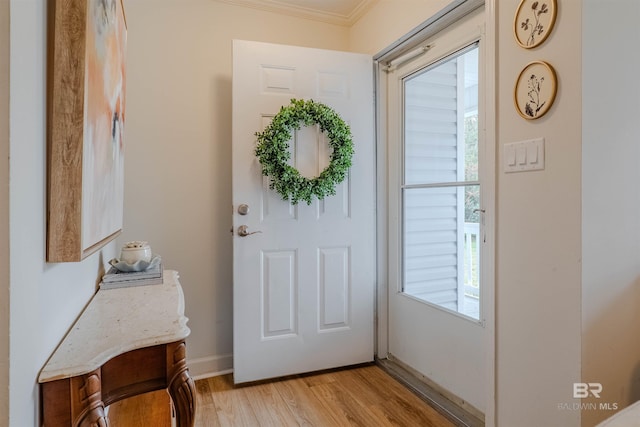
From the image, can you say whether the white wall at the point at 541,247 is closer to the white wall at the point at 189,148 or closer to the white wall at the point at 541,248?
the white wall at the point at 541,248

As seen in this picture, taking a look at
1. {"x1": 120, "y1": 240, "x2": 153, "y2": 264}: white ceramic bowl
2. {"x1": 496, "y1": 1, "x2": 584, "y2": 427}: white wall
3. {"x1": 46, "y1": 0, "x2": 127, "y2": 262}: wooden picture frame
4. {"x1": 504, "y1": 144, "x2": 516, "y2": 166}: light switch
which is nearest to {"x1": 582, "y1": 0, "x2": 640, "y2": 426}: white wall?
{"x1": 496, "y1": 1, "x2": 584, "y2": 427}: white wall

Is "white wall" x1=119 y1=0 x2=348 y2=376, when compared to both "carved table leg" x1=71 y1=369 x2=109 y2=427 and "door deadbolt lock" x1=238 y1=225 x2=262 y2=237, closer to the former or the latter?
"door deadbolt lock" x1=238 y1=225 x2=262 y2=237

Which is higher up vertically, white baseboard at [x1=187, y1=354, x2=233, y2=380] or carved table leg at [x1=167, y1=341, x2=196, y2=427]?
carved table leg at [x1=167, y1=341, x2=196, y2=427]

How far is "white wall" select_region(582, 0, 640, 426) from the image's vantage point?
115 cm

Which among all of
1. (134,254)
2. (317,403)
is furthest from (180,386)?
(317,403)

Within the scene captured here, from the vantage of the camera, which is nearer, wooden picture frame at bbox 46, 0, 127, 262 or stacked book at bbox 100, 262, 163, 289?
wooden picture frame at bbox 46, 0, 127, 262

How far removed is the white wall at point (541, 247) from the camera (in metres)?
1.17

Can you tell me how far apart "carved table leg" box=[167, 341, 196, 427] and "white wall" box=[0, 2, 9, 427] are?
0.34m

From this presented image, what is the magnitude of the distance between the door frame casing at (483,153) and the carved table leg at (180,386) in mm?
1171

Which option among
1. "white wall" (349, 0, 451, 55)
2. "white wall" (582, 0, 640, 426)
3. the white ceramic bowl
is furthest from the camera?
"white wall" (349, 0, 451, 55)

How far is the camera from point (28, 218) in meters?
0.68

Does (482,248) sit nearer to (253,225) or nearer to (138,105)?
(253,225)

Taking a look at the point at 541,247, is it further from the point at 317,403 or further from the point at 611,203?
the point at 317,403

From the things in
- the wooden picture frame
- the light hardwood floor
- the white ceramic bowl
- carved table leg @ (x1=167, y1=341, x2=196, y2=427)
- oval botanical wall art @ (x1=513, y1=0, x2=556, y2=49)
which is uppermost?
oval botanical wall art @ (x1=513, y1=0, x2=556, y2=49)
